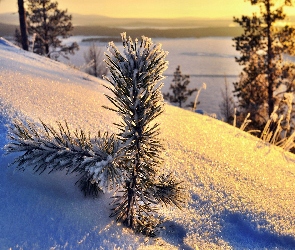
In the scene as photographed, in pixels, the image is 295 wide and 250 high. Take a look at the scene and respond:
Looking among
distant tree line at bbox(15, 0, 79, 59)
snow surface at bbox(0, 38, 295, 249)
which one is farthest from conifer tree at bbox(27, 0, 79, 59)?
snow surface at bbox(0, 38, 295, 249)

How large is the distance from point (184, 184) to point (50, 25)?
24722 millimetres

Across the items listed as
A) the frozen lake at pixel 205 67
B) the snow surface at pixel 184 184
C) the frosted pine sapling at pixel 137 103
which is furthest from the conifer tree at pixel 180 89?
the frosted pine sapling at pixel 137 103

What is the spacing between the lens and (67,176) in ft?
6.80

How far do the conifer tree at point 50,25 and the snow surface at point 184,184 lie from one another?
70.3 ft

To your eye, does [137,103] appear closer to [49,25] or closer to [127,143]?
[127,143]

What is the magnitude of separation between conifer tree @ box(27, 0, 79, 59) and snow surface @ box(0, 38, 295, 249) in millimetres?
21418

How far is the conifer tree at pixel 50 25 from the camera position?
80.1 ft

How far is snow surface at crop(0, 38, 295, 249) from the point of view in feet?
5.85

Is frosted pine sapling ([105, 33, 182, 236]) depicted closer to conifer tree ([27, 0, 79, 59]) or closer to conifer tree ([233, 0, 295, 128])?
conifer tree ([233, 0, 295, 128])

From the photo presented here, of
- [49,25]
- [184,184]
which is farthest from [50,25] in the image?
[184,184]

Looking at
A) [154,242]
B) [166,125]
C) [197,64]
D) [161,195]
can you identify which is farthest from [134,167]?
[197,64]

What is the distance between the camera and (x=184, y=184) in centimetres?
286

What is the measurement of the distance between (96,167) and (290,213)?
76.7 inches

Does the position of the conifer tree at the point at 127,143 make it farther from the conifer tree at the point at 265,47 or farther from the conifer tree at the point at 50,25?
the conifer tree at the point at 50,25
